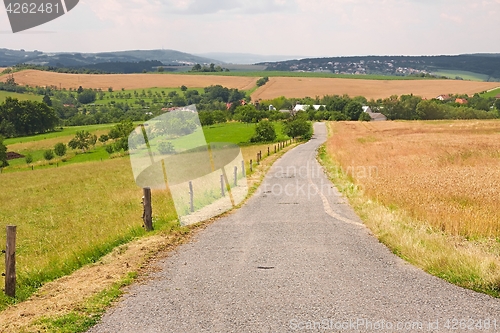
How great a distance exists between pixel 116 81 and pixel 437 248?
189m

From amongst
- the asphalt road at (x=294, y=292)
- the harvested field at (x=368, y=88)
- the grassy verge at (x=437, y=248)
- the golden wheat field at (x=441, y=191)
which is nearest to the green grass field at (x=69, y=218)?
the asphalt road at (x=294, y=292)

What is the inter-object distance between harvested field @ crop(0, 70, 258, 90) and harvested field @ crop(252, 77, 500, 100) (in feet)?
66.0

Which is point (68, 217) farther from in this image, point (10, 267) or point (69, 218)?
point (10, 267)

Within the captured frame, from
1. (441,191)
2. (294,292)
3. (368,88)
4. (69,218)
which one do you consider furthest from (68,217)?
(368,88)

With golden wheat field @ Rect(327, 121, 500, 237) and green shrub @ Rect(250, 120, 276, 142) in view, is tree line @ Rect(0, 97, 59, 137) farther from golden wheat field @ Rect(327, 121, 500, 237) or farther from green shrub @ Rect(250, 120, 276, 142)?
golden wheat field @ Rect(327, 121, 500, 237)

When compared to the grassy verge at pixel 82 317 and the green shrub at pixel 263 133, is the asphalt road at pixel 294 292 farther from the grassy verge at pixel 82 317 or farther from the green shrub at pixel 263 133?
the green shrub at pixel 263 133

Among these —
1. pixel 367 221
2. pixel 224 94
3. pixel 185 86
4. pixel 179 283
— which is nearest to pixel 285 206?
pixel 367 221

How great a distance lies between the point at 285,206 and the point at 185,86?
6799 inches

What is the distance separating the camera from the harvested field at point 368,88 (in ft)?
508

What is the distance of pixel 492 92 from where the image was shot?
151 meters

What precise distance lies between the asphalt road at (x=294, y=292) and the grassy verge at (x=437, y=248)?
33 centimetres

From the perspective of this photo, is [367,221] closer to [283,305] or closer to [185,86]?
Result: [283,305]
